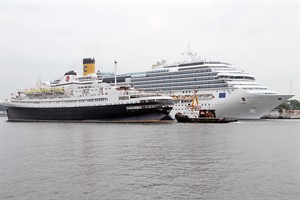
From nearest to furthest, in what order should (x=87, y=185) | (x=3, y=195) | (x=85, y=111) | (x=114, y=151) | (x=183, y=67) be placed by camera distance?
(x=3, y=195), (x=87, y=185), (x=114, y=151), (x=85, y=111), (x=183, y=67)

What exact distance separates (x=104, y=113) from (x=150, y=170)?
132 feet

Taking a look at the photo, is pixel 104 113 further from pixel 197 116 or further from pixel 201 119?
pixel 197 116

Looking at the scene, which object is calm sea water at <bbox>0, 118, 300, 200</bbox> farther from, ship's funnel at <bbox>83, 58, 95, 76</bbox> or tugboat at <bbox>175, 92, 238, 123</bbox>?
ship's funnel at <bbox>83, 58, 95, 76</bbox>

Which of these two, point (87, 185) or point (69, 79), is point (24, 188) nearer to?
point (87, 185)

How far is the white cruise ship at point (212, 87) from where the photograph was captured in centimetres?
6412

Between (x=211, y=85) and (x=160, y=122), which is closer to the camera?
(x=160, y=122)

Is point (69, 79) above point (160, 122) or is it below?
above

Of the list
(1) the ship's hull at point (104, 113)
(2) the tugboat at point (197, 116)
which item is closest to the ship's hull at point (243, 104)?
(2) the tugboat at point (197, 116)

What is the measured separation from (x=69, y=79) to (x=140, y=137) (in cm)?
4274

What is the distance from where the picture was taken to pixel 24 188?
51.5 ft

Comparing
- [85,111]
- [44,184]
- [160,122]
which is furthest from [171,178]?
[85,111]

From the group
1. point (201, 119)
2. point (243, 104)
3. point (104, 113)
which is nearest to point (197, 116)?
point (201, 119)

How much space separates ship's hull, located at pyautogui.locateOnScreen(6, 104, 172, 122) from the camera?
5550 cm

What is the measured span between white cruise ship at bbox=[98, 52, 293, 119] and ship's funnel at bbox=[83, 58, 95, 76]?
6073 mm
